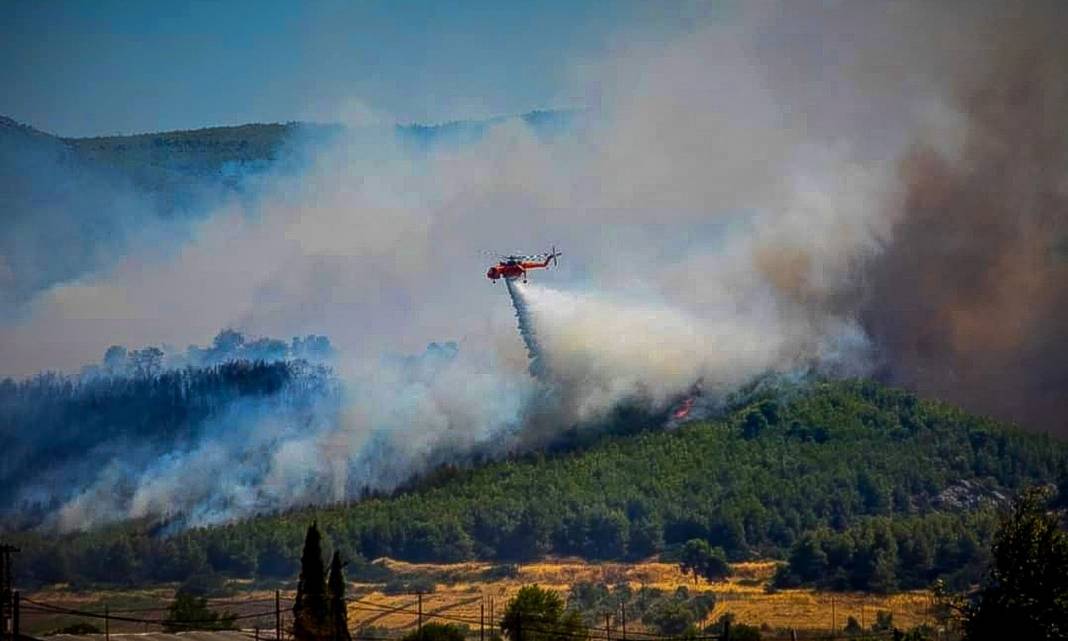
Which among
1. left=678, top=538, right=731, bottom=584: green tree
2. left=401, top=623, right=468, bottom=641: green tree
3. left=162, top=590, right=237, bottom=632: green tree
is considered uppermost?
left=678, top=538, right=731, bottom=584: green tree

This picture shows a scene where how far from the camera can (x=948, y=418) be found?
155m

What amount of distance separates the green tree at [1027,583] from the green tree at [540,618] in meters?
25.5

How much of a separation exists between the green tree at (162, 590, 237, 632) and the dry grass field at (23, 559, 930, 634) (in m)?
1.23

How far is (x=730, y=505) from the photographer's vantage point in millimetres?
144625

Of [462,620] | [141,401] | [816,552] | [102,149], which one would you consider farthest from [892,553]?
[102,149]

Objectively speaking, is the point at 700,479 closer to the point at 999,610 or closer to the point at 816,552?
the point at 816,552

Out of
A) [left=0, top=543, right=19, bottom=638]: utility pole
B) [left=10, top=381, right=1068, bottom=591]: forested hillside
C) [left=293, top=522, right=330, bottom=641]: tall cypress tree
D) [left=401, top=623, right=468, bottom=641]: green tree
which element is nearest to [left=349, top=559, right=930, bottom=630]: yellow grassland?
[left=10, top=381, right=1068, bottom=591]: forested hillside

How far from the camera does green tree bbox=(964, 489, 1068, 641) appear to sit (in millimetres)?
79125

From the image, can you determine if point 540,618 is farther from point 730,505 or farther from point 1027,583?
point 730,505

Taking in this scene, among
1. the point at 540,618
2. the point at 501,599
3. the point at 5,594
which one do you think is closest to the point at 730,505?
the point at 501,599

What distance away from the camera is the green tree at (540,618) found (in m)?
105

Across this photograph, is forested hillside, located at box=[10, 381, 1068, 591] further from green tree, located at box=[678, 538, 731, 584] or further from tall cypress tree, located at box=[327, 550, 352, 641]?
tall cypress tree, located at box=[327, 550, 352, 641]

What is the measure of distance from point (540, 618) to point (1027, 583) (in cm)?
3301

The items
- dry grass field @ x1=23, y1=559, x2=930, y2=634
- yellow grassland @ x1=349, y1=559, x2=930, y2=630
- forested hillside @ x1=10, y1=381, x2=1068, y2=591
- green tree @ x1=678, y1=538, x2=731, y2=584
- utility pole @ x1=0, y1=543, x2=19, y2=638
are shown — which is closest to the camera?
utility pole @ x1=0, y1=543, x2=19, y2=638
